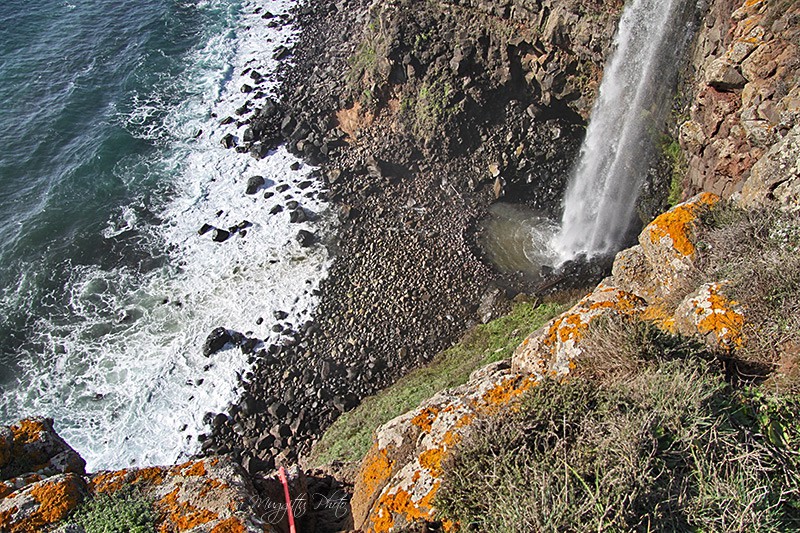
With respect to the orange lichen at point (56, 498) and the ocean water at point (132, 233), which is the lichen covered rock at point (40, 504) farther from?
the ocean water at point (132, 233)

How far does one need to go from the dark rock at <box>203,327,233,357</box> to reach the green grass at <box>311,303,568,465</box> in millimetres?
5443

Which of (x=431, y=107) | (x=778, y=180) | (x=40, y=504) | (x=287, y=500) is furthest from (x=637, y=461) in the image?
(x=431, y=107)

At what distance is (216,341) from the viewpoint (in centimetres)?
1912

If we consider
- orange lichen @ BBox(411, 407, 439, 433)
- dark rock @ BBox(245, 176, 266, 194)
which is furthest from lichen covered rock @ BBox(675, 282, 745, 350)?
dark rock @ BBox(245, 176, 266, 194)

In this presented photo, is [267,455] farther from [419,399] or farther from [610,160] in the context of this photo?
[610,160]

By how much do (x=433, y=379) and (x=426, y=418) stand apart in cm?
881

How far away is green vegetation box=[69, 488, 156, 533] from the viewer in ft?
21.0

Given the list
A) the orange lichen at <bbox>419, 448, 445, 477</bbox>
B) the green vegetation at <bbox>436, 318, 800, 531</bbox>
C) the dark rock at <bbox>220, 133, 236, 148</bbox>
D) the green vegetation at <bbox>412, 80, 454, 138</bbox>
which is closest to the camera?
the green vegetation at <bbox>436, 318, 800, 531</bbox>

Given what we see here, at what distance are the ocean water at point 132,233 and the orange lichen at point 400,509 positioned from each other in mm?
12566

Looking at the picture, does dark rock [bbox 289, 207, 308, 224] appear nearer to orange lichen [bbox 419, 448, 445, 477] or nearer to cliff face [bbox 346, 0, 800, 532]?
cliff face [bbox 346, 0, 800, 532]

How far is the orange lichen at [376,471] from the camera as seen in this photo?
23.9ft

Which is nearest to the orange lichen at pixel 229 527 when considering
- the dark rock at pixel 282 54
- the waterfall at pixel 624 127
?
the waterfall at pixel 624 127

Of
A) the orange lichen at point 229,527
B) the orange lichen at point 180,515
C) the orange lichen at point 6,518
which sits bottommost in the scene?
the orange lichen at point 6,518

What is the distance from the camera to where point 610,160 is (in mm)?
21797
